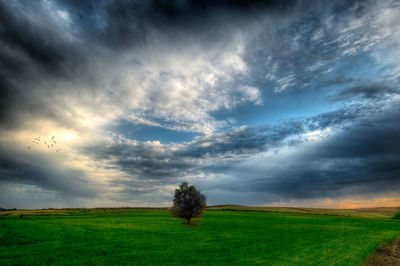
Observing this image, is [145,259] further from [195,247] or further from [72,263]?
[195,247]

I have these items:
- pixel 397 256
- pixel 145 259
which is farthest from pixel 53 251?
pixel 397 256

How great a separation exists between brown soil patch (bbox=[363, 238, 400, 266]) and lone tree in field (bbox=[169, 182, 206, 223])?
39291 mm

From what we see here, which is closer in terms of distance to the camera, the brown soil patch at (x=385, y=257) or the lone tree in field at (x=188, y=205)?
the brown soil patch at (x=385, y=257)

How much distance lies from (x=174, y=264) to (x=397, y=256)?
24089mm

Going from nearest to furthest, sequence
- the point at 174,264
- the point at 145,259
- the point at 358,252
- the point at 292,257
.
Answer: the point at 174,264 → the point at 145,259 → the point at 292,257 → the point at 358,252

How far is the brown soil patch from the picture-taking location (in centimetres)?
2152

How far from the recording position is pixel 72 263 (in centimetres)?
1988

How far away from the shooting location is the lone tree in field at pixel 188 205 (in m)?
60.2

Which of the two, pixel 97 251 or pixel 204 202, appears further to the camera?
pixel 204 202

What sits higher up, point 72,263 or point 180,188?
point 180,188

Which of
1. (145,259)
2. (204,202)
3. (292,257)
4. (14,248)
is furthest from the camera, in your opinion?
(204,202)

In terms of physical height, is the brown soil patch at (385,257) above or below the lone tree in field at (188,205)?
below

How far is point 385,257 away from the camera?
24.2m

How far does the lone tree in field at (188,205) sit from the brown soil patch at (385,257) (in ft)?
129
